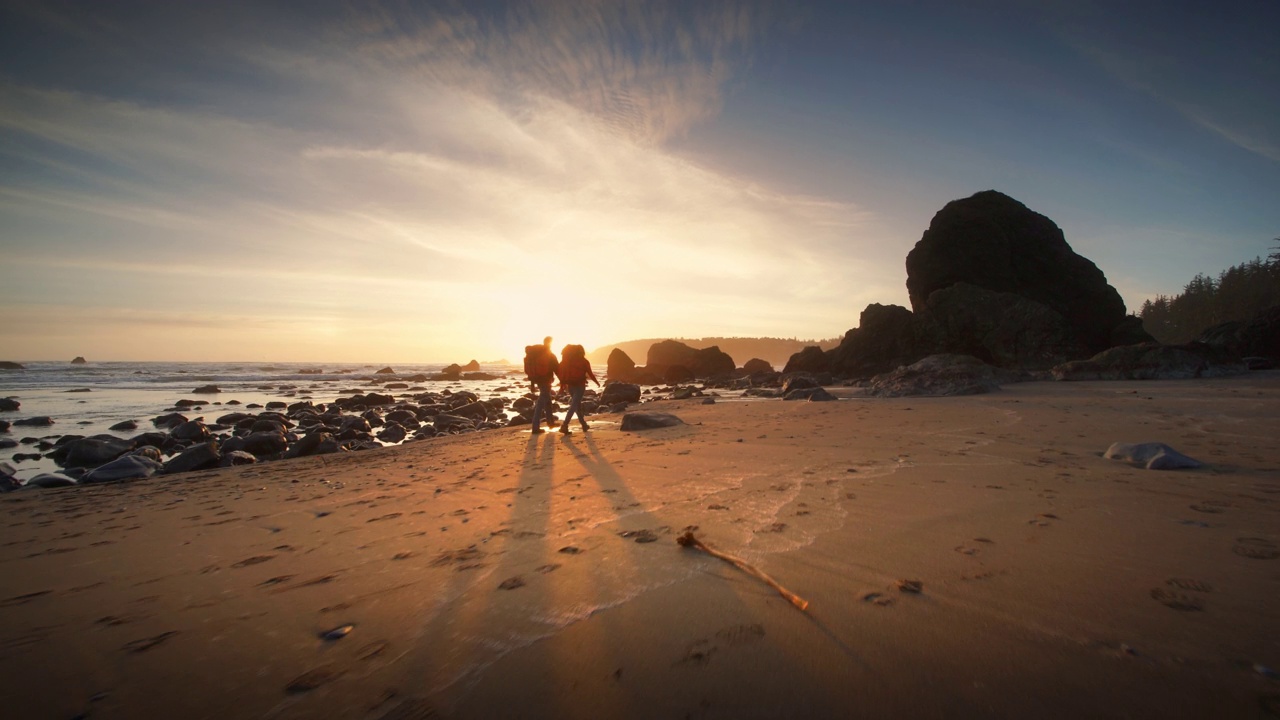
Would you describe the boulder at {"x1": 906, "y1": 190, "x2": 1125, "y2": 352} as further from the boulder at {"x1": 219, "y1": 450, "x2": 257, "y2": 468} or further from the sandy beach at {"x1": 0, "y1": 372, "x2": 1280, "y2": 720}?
the boulder at {"x1": 219, "y1": 450, "x2": 257, "y2": 468}

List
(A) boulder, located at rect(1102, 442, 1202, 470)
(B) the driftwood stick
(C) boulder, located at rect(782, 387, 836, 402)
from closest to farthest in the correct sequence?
(B) the driftwood stick < (A) boulder, located at rect(1102, 442, 1202, 470) < (C) boulder, located at rect(782, 387, 836, 402)

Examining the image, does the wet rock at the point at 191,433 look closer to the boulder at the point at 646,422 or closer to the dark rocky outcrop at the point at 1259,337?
the boulder at the point at 646,422

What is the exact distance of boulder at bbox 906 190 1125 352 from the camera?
26422mm

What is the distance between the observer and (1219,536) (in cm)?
261

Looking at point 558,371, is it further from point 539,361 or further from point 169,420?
point 169,420

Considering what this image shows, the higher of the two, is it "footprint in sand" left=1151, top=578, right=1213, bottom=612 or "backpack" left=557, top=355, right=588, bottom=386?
"backpack" left=557, top=355, right=588, bottom=386

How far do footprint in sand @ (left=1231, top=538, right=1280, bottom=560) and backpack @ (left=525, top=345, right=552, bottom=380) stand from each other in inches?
352

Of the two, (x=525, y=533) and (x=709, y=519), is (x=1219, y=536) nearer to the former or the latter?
(x=709, y=519)

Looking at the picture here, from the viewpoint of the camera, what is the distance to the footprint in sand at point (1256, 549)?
2.33 meters

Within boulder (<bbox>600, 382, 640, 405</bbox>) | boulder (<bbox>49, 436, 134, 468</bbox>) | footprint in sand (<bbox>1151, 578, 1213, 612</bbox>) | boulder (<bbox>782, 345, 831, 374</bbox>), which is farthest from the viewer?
boulder (<bbox>782, 345, 831, 374</bbox>)

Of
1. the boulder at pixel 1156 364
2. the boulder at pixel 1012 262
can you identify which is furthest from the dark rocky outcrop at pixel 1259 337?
the boulder at pixel 1012 262

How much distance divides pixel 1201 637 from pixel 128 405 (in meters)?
27.2

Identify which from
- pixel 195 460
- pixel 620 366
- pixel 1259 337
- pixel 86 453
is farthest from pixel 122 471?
pixel 620 366

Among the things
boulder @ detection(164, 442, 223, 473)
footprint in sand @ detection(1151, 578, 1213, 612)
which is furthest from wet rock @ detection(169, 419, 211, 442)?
footprint in sand @ detection(1151, 578, 1213, 612)
